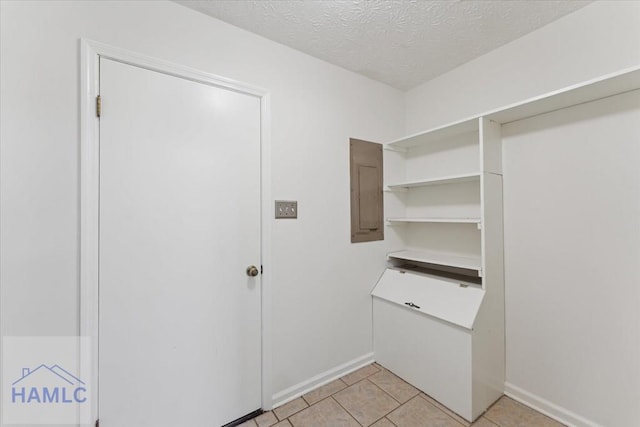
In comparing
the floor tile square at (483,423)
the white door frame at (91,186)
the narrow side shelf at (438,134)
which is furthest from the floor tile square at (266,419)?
the narrow side shelf at (438,134)

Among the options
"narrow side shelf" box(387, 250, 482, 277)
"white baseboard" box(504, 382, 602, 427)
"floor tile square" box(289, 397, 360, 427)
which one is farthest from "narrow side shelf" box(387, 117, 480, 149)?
"floor tile square" box(289, 397, 360, 427)

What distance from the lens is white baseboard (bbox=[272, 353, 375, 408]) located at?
172 cm

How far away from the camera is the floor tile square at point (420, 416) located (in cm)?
153

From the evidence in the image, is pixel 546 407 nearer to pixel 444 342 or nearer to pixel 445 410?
pixel 445 410

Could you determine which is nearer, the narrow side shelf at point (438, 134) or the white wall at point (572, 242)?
the white wall at point (572, 242)

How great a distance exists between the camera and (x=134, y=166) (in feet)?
4.24

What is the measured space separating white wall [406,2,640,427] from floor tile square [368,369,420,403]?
71 cm

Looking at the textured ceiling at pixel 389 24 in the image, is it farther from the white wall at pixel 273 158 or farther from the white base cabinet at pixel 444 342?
the white base cabinet at pixel 444 342

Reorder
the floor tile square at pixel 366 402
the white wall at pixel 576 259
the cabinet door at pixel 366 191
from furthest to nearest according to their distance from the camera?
the cabinet door at pixel 366 191, the floor tile square at pixel 366 402, the white wall at pixel 576 259

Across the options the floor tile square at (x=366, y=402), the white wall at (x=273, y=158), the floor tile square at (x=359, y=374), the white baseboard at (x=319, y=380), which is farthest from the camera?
the floor tile square at (x=359, y=374)

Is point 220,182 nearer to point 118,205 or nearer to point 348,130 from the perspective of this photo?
point 118,205

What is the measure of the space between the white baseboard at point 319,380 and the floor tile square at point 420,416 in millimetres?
491

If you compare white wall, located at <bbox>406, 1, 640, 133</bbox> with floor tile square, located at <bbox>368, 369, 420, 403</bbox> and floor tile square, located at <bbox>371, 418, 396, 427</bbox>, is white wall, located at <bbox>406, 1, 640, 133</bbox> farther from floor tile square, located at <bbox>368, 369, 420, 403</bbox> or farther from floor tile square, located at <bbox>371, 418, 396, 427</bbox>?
floor tile square, located at <bbox>371, 418, 396, 427</bbox>

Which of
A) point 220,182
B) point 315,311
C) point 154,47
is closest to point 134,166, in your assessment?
point 220,182
